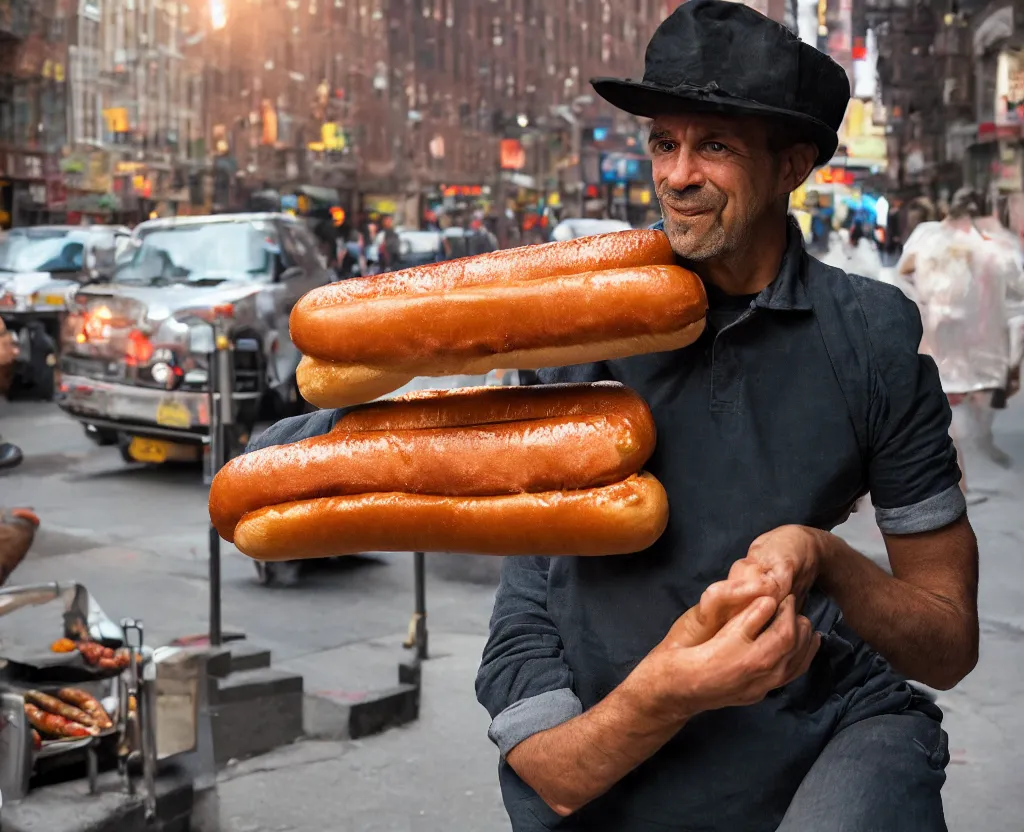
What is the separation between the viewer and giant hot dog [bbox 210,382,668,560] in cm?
186

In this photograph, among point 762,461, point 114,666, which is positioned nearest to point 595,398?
point 762,461

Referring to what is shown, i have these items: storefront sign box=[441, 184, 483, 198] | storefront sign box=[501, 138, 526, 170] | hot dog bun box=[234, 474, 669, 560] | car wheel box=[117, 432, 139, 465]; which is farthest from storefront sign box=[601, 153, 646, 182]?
hot dog bun box=[234, 474, 669, 560]

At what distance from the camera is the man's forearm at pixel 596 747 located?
1.85m

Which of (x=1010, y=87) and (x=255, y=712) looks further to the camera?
(x=1010, y=87)

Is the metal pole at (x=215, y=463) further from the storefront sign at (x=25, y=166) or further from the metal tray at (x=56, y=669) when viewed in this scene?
the storefront sign at (x=25, y=166)

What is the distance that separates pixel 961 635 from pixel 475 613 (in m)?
5.49

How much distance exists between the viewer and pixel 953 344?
404 inches

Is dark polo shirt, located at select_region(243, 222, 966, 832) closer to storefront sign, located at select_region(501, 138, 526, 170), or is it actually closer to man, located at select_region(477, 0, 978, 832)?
man, located at select_region(477, 0, 978, 832)

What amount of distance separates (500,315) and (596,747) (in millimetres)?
622

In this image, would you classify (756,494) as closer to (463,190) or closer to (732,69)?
(732,69)

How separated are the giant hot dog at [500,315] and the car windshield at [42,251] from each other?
17.0m

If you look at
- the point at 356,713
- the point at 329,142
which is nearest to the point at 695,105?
the point at 356,713

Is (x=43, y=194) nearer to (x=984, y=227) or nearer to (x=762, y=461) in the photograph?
(x=984, y=227)

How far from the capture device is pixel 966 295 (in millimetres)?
10328
